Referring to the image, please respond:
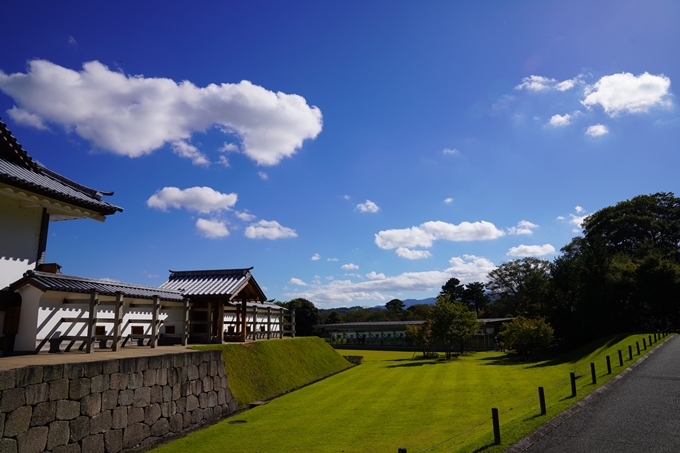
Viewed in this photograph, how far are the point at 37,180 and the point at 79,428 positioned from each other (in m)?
7.95

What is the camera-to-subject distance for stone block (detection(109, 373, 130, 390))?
10.4 meters

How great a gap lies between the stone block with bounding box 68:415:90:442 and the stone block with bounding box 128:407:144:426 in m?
1.33

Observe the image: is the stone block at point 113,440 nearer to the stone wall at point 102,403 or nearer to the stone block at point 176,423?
the stone wall at point 102,403

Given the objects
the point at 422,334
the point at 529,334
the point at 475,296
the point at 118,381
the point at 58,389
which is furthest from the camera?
the point at 475,296

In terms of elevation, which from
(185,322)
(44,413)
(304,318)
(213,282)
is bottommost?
(44,413)

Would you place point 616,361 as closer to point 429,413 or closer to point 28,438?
point 429,413

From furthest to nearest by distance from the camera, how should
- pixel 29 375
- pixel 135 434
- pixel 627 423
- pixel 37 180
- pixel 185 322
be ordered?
1. pixel 185 322
2. pixel 37 180
3. pixel 135 434
4. pixel 627 423
5. pixel 29 375

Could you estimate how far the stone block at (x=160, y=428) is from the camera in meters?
11.7

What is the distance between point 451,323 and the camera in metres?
40.2

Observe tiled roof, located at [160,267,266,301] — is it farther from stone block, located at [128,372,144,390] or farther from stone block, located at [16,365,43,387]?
stone block, located at [16,365,43,387]

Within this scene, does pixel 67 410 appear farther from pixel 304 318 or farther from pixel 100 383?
A: pixel 304 318

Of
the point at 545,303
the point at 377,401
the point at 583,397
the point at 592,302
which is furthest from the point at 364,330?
the point at 583,397

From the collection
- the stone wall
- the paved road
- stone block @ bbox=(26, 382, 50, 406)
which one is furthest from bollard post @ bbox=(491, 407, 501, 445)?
stone block @ bbox=(26, 382, 50, 406)

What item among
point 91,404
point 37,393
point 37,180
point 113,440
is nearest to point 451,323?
point 113,440
